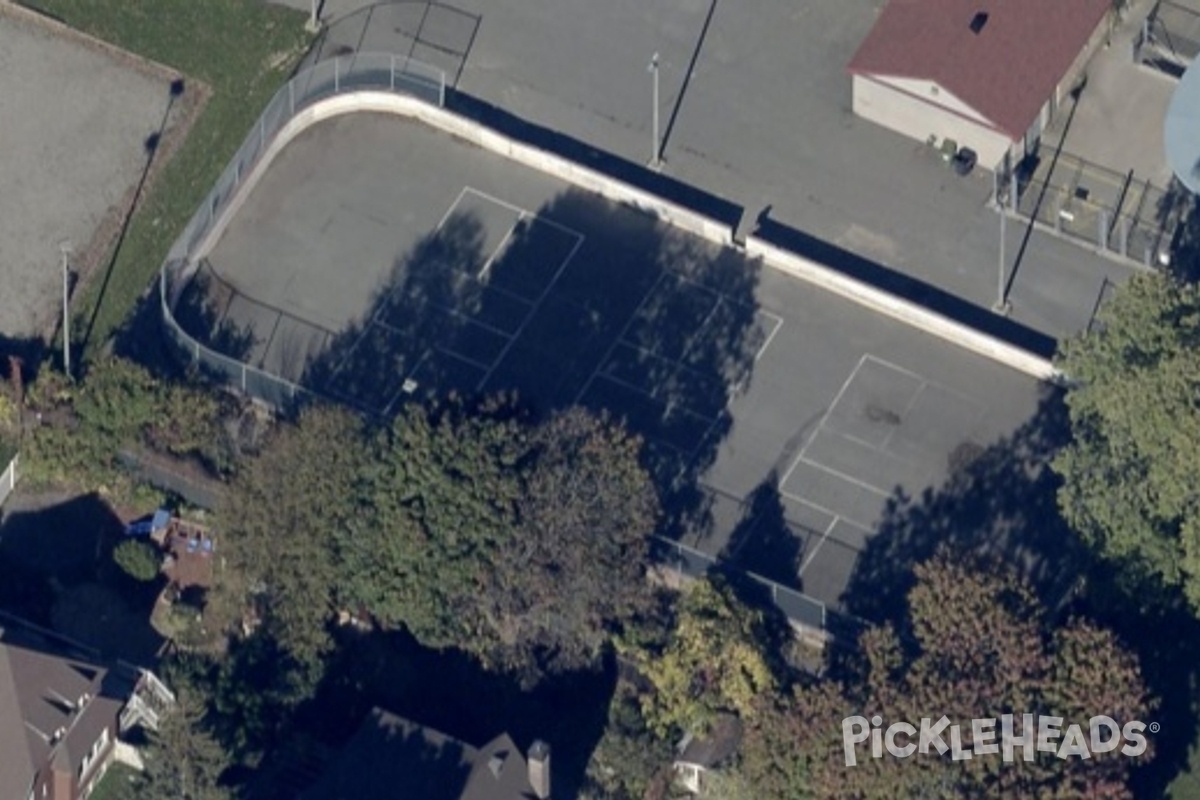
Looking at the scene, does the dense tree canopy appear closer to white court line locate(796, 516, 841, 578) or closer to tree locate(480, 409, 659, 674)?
tree locate(480, 409, 659, 674)

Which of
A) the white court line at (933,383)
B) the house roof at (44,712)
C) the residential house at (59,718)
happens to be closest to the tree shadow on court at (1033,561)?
the white court line at (933,383)

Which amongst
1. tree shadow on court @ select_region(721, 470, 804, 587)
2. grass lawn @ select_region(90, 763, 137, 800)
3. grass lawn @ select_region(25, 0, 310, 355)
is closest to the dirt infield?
grass lawn @ select_region(25, 0, 310, 355)

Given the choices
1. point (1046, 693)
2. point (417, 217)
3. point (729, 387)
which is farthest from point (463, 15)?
point (1046, 693)

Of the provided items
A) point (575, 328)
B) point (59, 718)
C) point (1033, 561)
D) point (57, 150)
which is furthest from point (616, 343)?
point (59, 718)

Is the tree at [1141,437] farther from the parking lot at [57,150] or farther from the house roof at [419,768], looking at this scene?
the parking lot at [57,150]

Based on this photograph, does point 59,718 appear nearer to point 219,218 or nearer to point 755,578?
point 219,218
